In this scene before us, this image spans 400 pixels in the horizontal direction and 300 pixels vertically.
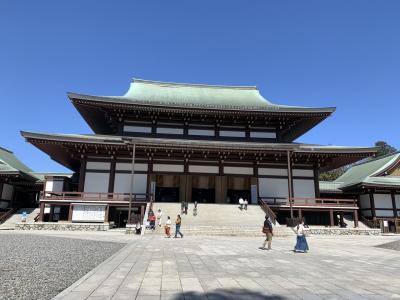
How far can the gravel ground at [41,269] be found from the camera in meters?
6.39

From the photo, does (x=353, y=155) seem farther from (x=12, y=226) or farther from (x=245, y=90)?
(x=12, y=226)

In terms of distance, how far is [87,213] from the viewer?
25672mm

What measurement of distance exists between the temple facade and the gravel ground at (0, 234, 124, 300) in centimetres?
1383

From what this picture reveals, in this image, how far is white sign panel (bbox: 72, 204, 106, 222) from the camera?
2558cm

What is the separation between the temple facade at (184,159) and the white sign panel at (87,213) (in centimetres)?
8

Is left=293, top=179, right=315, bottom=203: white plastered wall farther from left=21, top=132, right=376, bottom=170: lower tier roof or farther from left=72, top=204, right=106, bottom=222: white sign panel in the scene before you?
left=72, top=204, right=106, bottom=222: white sign panel

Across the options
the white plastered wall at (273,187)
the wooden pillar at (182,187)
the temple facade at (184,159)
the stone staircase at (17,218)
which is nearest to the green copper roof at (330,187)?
the temple facade at (184,159)

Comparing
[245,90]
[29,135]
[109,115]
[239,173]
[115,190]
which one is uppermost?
[245,90]

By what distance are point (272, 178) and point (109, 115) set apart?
16968 millimetres

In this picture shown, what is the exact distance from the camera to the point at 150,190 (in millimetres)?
28516

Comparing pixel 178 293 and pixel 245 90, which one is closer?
pixel 178 293

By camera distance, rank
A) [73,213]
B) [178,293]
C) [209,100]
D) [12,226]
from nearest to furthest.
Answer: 1. [178,293]
2. [73,213]
3. [12,226]
4. [209,100]

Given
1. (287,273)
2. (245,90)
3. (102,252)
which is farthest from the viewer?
(245,90)

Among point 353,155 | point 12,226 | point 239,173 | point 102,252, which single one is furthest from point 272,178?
point 12,226
